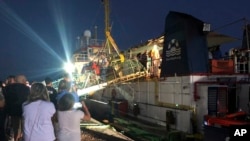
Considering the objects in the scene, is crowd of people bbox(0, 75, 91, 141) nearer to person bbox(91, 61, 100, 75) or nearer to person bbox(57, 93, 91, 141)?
person bbox(57, 93, 91, 141)

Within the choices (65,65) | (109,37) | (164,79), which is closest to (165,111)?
(164,79)

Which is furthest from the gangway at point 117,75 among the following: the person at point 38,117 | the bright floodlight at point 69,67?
the person at point 38,117

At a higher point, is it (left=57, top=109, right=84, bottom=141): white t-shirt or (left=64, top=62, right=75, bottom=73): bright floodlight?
(left=64, top=62, right=75, bottom=73): bright floodlight

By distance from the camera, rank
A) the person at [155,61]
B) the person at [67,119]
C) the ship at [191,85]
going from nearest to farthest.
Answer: the person at [67,119] < the ship at [191,85] < the person at [155,61]

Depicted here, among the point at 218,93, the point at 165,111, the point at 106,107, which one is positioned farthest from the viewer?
the point at 106,107

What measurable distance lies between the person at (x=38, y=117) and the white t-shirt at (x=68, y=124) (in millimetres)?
189

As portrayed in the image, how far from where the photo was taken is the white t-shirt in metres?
5.57

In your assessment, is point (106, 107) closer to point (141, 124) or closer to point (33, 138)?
point (141, 124)

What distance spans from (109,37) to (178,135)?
15854 mm

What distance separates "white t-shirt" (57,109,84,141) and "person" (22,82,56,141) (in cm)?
19

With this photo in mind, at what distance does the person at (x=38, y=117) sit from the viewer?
17.7ft

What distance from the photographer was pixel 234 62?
12.4 metres

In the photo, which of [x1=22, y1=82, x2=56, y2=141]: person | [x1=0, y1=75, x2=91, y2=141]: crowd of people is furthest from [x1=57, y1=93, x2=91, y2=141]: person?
[x1=22, y1=82, x2=56, y2=141]: person

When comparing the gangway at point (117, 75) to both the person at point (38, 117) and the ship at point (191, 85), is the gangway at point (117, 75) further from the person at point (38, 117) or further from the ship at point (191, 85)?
the person at point (38, 117)
